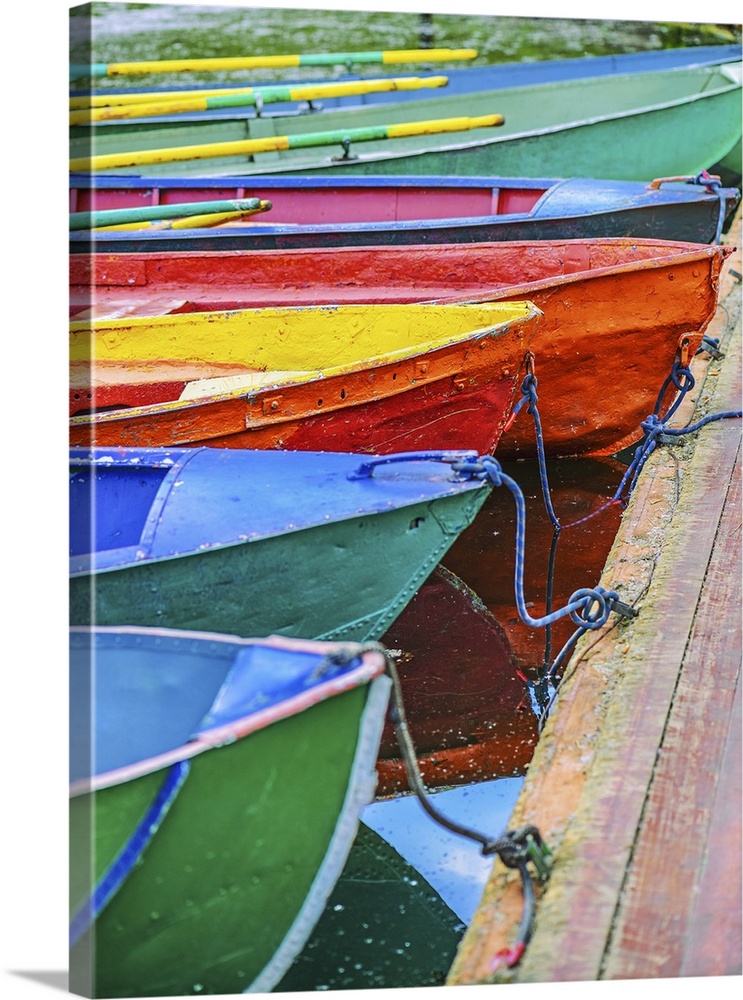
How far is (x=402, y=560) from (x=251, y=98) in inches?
153

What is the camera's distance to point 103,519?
3.36 metres

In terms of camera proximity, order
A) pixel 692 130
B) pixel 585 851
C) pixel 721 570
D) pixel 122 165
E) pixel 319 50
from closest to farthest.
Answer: pixel 585 851 < pixel 721 570 < pixel 122 165 < pixel 692 130 < pixel 319 50

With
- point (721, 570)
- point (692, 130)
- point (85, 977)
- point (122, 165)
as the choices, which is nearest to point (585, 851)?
point (85, 977)

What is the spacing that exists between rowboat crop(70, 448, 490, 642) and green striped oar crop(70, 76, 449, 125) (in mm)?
2173

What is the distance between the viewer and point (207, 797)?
7.48ft

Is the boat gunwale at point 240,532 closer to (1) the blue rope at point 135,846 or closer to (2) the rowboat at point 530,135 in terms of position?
(1) the blue rope at point 135,846

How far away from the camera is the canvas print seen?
2.38m

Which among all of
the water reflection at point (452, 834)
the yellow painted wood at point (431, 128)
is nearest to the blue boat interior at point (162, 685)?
the water reflection at point (452, 834)

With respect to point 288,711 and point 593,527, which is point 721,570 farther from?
point 288,711

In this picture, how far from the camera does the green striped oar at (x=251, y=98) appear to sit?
18.7ft

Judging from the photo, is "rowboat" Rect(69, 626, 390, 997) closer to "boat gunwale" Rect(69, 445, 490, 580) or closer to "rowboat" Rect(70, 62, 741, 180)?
"boat gunwale" Rect(69, 445, 490, 580)

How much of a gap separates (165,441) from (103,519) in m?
0.65

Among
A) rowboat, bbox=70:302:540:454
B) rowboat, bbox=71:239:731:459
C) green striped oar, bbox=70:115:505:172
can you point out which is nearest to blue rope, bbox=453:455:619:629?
rowboat, bbox=70:302:540:454

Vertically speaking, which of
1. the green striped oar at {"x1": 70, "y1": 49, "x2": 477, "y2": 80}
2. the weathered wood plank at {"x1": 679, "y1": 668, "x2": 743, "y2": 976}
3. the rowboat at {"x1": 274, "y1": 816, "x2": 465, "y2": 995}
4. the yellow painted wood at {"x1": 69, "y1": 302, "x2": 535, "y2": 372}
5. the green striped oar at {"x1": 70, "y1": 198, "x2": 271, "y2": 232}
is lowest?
the rowboat at {"x1": 274, "y1": 816, "x2": 465, "y2": 995}
